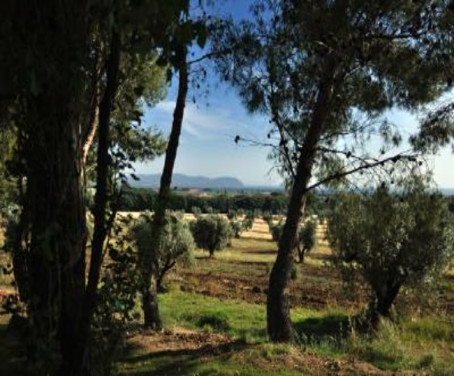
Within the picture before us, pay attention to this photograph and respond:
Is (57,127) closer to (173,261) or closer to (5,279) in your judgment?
(5,279)

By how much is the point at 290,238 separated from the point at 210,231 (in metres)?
43.7

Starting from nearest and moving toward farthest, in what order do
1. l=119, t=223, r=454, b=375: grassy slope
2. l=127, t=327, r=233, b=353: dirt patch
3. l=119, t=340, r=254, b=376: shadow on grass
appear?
l=119, t=340, r=254, b=376: shadow on grass → l=119, t=223, r=454, b=375: grassy slope → l=127, t=327, r=233, b=353: dirt patch

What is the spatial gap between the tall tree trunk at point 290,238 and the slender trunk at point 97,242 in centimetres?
907

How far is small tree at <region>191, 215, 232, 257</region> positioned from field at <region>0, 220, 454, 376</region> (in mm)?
8070

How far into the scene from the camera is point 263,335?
1555 centimetres

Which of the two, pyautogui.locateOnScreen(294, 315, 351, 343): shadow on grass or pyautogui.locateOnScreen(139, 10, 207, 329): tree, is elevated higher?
pyautogui.locateOnScreen(139, 10, 207, 329): tree

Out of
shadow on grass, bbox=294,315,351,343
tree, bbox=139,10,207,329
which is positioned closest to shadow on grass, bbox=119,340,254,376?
tree, bbox=139,10,207,329

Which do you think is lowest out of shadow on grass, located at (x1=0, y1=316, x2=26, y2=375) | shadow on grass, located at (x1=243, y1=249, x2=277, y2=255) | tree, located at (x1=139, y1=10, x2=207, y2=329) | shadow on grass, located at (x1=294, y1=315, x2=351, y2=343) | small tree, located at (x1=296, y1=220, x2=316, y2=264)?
shadow on grass, located at (x1=243, y1=249, x2=277, y2=255)

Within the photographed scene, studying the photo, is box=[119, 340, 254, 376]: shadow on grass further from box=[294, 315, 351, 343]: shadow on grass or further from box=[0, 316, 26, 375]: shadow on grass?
box=[294, 315, 351, 343]: shadow on grass

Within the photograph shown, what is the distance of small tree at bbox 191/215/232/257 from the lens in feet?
184

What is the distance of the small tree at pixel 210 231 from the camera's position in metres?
56.0

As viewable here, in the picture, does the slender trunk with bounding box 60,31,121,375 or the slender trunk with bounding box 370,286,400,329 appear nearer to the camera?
the slender trunk with bounding box 60,31,121,375

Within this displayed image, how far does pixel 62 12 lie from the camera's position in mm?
3336

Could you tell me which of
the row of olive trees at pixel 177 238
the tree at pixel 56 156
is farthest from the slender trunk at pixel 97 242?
the row of olive trees at pixel 177 238
